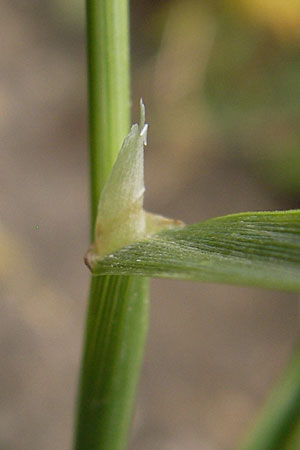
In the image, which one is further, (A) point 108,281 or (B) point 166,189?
(B) point 166,189

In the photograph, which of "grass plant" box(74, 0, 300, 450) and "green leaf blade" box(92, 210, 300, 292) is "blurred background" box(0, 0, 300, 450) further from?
"green leaf blade" box(92, 210, 300, 292)

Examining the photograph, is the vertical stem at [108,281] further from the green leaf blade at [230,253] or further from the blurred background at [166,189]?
the blurred background at [166,189]

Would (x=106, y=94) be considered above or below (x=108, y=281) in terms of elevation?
above

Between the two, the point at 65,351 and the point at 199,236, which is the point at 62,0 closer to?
the point at 65,351

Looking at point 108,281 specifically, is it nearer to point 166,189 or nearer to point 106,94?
point 106,94

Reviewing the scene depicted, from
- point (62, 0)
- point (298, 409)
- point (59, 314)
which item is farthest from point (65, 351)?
point (62, 0)

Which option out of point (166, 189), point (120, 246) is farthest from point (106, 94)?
point (166, 189)

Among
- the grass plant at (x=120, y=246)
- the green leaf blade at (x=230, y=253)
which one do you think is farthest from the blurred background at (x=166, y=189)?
the green leaf blade at (x=230, y=253)
